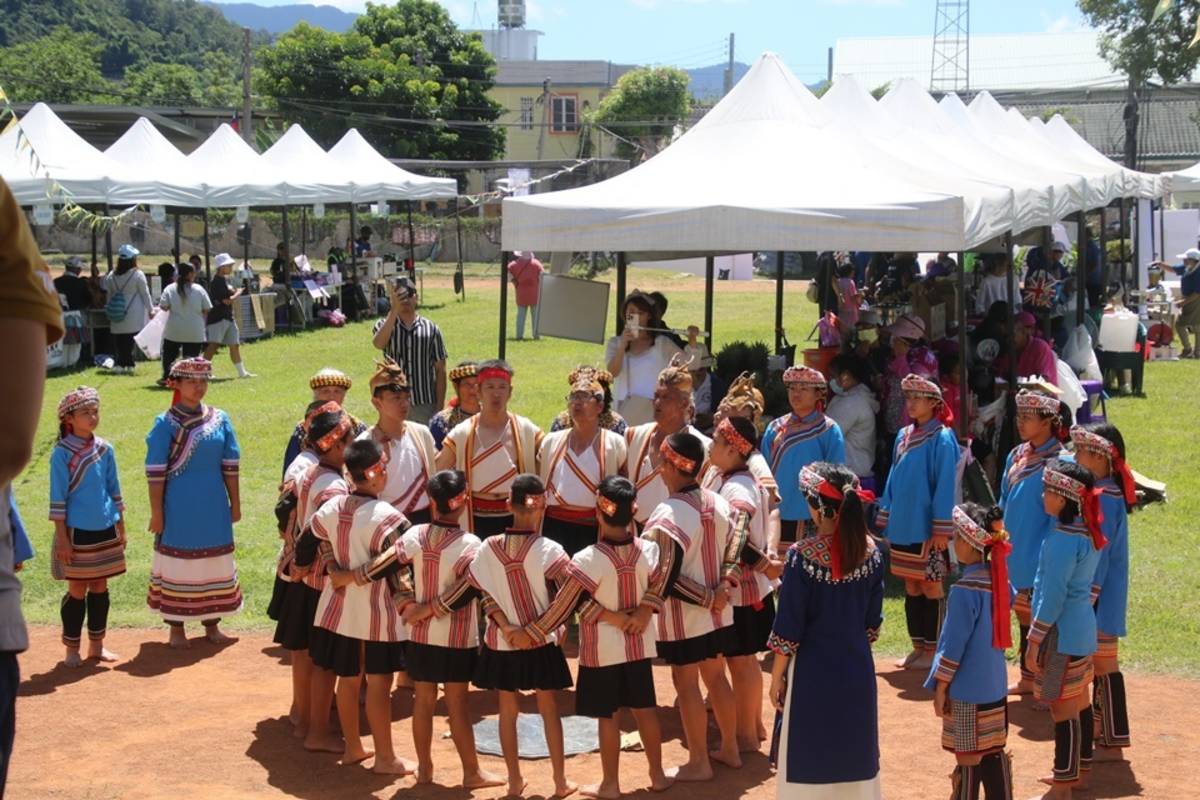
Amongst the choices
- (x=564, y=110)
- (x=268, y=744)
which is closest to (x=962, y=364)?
(x=268, y=744)

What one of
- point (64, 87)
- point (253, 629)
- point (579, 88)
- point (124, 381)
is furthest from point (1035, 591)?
point (579, 88)

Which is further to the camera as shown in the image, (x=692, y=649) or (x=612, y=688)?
(x=692, y=649)

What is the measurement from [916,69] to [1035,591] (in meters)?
59.3

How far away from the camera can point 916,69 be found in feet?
204

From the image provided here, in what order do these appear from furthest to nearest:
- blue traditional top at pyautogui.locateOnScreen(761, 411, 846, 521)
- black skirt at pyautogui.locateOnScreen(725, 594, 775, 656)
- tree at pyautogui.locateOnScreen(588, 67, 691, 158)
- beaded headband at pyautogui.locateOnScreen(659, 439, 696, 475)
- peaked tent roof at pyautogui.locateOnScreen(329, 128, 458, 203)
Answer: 1. tree at pyautogui.locateOnScreen(588, 67, 691, 158)
2. peaked tent roof at pyautogui.locateOnScreen(329, 128, 458, 203)
3. blue traditional top at pyautogui.locateOnScreen(761, 411, 846, 521)
4. black skirt at pyautogui.locateOnScreen(725, 594, 775, 656)
5. beaded headband at pyautogui.locateOnScreen(659, 439, 696, 475)

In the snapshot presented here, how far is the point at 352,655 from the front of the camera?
665 centimetres

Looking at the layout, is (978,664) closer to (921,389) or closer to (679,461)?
(679,461)

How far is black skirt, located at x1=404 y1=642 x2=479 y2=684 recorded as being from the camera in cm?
634

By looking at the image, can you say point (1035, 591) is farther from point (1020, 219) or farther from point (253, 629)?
point (1020, 219)

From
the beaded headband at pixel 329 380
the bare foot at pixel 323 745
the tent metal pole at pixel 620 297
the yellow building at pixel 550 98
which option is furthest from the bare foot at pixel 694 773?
the yellow building at pixel 550 98

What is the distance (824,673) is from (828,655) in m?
0.07

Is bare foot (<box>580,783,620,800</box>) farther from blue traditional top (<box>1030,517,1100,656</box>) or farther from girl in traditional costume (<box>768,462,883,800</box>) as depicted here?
blue traditional top (<box>1030,517,1100,656</box>)

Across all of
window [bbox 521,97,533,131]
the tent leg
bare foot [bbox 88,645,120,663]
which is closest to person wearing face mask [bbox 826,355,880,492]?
the tent leg

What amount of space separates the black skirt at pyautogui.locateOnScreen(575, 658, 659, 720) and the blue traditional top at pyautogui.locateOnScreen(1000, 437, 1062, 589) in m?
2.00
